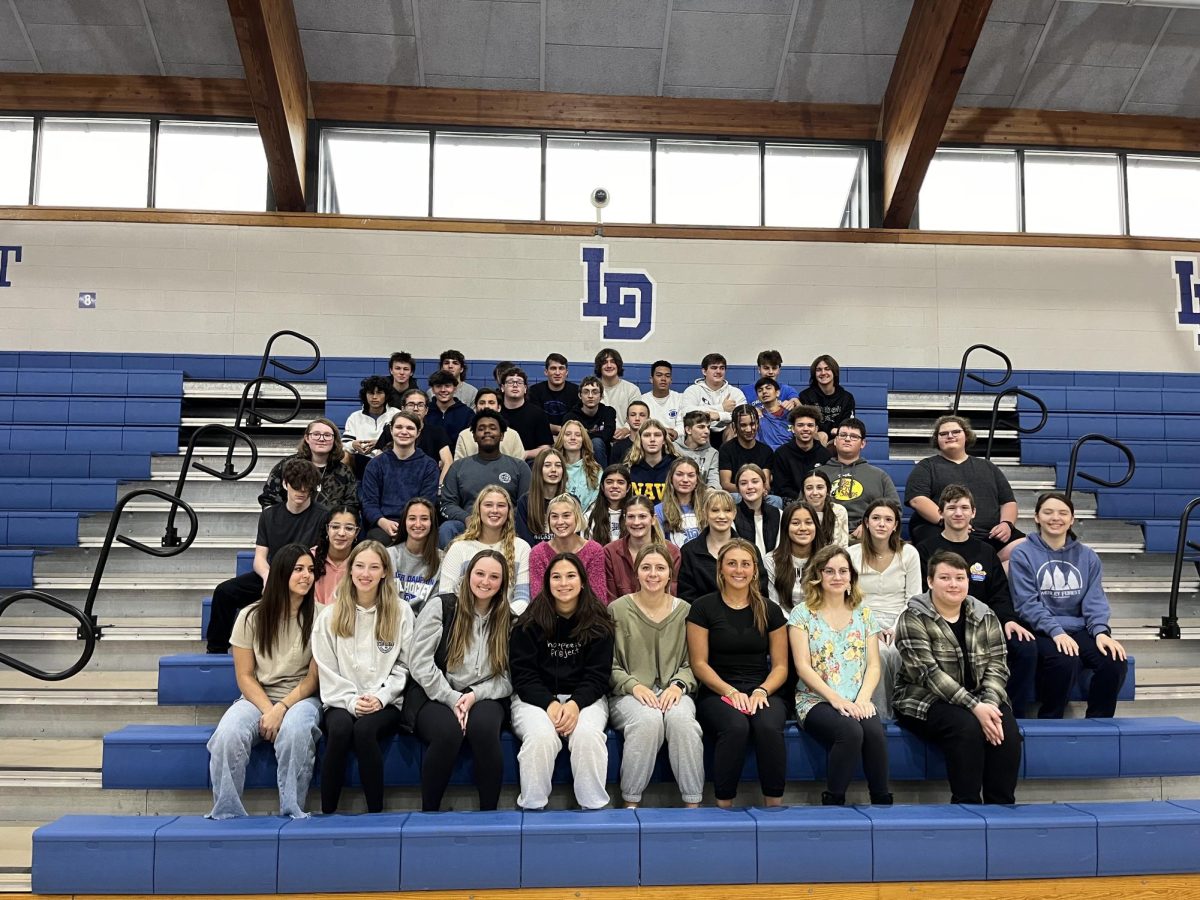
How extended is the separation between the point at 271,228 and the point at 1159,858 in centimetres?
851

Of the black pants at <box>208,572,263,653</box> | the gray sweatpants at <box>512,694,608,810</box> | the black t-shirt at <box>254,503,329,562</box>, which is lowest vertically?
the gray sweatpants at <box>512,694,608,810</box>

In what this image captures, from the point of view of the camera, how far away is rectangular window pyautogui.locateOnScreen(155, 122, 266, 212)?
9992mm

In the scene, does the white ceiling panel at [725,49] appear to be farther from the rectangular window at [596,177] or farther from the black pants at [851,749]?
the black pants at [851,749]

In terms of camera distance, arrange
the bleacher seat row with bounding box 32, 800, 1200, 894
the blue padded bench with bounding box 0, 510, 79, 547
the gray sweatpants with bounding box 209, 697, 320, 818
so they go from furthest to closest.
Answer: the blue padded bench with bounding box 0, 510, 79, 547
the gray sweatpants with bounding box 209, 697, 320, 818
the bleacher seat row with bounding box 32, 800, 1200, 894

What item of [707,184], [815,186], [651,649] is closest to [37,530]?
[651,649]

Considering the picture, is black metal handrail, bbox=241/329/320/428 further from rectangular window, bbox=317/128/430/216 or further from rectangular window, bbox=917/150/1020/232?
rectangular window, bbox=917/150/1020/232

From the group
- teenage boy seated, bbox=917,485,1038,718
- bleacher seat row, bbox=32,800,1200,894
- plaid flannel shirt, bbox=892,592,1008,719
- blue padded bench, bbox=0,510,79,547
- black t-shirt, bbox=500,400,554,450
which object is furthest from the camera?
black t-shirt, bbox=500,400,554,450

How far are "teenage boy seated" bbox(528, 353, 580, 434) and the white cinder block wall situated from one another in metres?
1.93

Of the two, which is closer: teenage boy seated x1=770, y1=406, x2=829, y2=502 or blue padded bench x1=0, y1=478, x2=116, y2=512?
teenage boy seated x1=770, y1=406, x2=829, y2=502

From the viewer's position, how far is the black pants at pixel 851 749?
4.39 meters

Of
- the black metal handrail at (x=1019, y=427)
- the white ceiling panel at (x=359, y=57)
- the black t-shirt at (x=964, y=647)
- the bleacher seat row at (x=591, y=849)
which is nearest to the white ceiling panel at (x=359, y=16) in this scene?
the white ceiling panel at (x=359, y=57)

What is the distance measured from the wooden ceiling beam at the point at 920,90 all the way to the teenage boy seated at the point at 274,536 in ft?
20.8

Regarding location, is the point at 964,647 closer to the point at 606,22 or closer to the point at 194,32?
the point at 606,22

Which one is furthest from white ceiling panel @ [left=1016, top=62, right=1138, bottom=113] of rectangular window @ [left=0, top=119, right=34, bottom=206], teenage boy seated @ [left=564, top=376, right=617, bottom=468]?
rectangular window @ [left=0, top=119, right=34, bottom=206]
